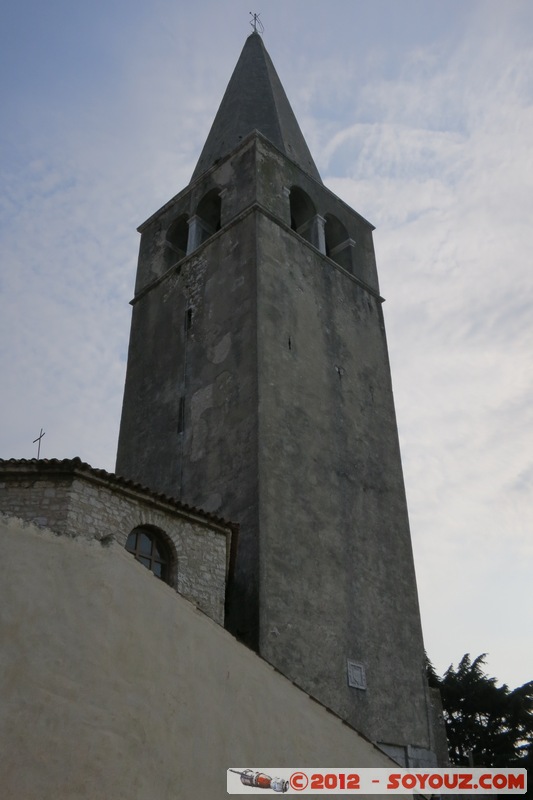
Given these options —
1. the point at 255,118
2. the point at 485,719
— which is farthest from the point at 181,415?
the point at 485,719

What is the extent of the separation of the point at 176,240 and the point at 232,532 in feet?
37.6

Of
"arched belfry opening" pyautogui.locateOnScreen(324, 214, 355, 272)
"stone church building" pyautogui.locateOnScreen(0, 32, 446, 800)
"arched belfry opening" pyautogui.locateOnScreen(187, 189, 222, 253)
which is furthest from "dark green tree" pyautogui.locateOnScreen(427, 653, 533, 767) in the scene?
"arched belfry opening" pyautogui.locateOnScreen(187, 189, 222, 253)

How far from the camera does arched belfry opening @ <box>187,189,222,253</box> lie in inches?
802

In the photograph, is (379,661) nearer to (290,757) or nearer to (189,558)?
(189,558)

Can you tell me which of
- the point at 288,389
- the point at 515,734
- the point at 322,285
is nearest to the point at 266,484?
the point at 288,389

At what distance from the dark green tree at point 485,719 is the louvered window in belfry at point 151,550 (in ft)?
63.7

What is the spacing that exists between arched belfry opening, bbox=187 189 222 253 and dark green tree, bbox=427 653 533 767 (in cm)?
1924

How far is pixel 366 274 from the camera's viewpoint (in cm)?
2102

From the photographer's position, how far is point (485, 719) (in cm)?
2834

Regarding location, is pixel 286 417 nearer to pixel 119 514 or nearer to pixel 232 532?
pixel 232 532

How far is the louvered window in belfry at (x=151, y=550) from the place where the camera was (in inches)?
464

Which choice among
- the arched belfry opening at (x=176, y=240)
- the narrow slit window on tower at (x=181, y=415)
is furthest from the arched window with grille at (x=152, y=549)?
the arched belfry opening at (x=176, y=240)

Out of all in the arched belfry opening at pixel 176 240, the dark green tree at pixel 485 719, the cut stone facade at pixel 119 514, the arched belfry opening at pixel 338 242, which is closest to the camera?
the cut stone facade at pixel 119 514

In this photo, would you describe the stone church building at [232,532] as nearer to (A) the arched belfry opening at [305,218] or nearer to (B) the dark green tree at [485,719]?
(A) the arched belfry opening at [305,218]
